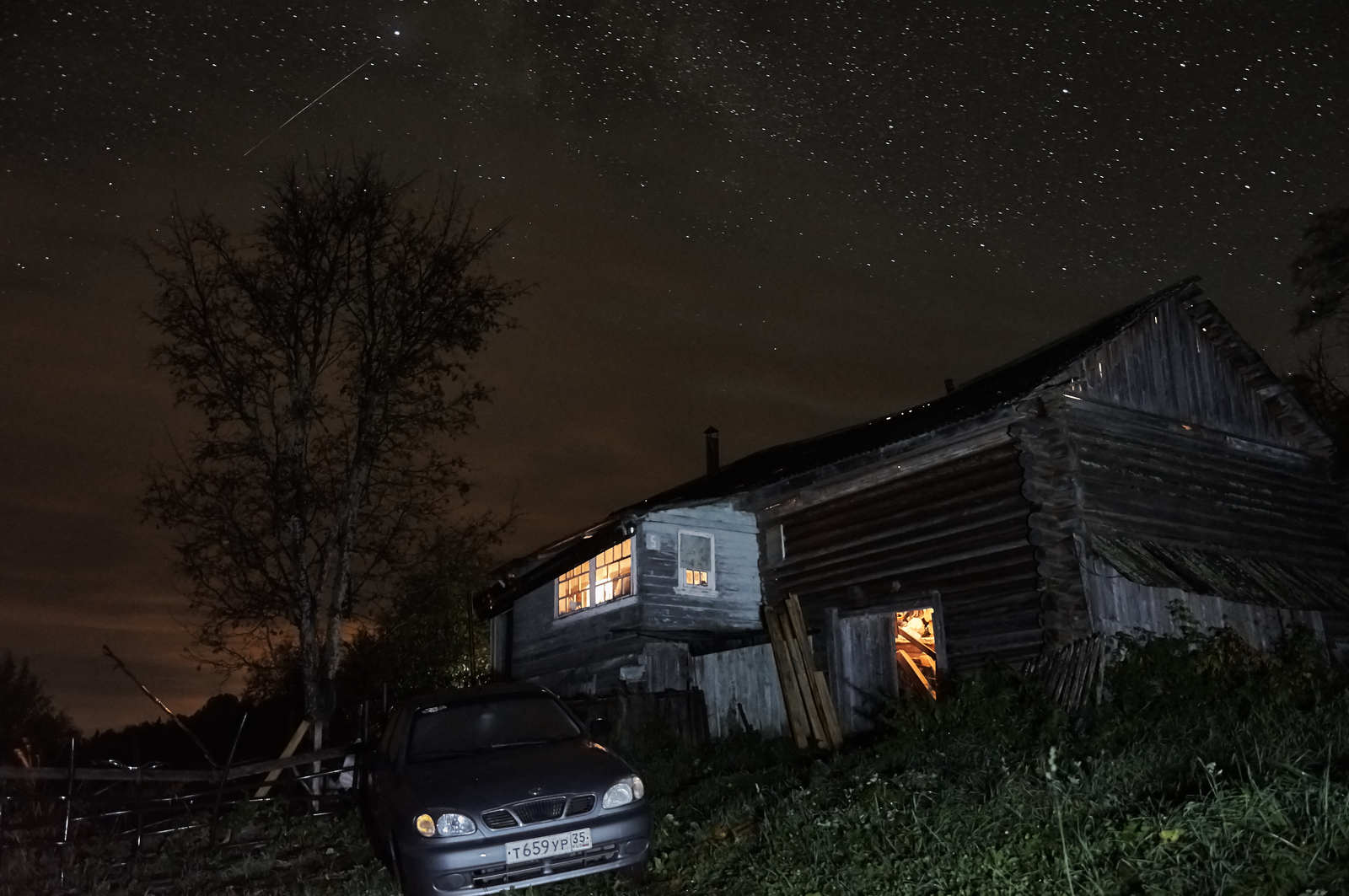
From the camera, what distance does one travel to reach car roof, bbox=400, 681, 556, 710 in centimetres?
971

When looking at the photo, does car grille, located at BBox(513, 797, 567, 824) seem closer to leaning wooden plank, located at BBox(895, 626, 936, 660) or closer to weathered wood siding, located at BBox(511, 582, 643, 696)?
weathered wood siding, located at BBox(511, 582, 643, 696)

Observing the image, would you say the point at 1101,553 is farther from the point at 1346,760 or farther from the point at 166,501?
the point at 166,501

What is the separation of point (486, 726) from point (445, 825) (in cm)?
176

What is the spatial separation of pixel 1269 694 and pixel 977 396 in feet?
25.4

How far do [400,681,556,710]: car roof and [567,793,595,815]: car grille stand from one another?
1.96 m

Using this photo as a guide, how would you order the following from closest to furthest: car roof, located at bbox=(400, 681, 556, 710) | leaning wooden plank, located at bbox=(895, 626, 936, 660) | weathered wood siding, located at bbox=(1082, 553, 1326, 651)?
1. car roof, located at bbox=(400, 681, 556, 710)
2. weathered wood siding, located at bbox=(1082, 553, 1326, 651)
3. leaning wooden plank, located at bbox=(895, 626, 936, 660)

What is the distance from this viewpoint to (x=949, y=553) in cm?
1556

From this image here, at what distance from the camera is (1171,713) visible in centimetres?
938

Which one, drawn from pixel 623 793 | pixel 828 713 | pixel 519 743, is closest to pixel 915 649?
pixel 828 713

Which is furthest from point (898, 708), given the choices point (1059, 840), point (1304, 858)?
point (1304, 858)

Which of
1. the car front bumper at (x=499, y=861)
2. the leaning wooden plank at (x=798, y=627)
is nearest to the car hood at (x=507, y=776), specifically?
the car front bumper at (x=499, y=861)

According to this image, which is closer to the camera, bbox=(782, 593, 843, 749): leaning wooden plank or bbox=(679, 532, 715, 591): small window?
bbox=(782, 593, 843, 749): leaning wooden plank

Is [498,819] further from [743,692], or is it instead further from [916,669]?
[916,669]

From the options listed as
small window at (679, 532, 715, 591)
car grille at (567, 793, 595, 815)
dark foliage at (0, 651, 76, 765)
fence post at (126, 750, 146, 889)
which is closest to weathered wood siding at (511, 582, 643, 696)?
small window at (679, 532, 715, 591)
